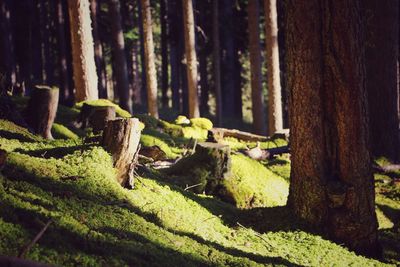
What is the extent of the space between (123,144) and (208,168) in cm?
267

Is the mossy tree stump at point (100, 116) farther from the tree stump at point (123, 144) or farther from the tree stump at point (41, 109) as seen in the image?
the tree stump at point (123, 144)

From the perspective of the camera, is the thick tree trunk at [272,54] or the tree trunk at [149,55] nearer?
the thick tree trunk at [272,54]

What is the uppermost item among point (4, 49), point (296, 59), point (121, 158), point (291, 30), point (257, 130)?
point (4, 49)

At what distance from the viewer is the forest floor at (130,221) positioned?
351 centimetres

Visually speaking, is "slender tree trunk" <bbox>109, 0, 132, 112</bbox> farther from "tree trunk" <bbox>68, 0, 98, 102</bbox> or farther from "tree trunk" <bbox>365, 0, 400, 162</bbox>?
"tree trunk" <bbox>365, 0, 400, 162</bbox>

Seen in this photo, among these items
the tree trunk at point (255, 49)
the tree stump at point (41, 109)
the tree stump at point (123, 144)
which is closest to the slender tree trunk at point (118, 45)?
the tree trunk at point (255, 49)

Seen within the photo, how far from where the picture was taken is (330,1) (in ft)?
18.5

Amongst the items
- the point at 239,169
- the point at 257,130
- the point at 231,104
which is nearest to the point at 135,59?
the point at 231,104

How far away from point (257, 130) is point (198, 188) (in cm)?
1313

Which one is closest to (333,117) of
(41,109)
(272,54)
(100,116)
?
(41,109)

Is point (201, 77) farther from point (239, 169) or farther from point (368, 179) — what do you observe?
point (368, 179)

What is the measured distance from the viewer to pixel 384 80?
10.6m

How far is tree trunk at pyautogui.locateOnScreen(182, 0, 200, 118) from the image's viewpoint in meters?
18.3

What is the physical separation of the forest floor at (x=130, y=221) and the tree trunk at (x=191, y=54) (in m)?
11.7
